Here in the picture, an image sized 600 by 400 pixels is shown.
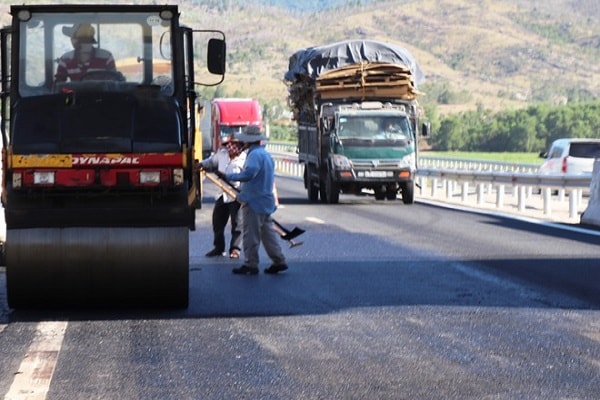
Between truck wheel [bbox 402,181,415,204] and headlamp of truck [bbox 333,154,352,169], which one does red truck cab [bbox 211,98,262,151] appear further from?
headlamp of truck [bbox 333,154,352,169]

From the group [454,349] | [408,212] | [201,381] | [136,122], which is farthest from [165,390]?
[408,212]

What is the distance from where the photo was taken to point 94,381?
878cm

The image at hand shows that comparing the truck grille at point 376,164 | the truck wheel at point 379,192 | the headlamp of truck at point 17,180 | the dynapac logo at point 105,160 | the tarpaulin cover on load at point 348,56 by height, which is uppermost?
the tarpaulin cover on load at point 348,56

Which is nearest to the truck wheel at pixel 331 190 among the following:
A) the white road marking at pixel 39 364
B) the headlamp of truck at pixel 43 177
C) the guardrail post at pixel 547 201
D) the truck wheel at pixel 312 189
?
the truck wheel at pixel 312 189

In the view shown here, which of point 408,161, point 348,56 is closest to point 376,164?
point 408,161

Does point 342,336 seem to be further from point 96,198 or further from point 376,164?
point 376,164

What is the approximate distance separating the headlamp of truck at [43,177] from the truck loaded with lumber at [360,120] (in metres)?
20.3

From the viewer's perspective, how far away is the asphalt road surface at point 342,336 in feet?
28.2

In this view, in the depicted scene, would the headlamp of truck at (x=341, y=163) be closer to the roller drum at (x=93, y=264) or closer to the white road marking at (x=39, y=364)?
the roller drum at (x=93, y=264)

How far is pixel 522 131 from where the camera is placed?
108438 mm

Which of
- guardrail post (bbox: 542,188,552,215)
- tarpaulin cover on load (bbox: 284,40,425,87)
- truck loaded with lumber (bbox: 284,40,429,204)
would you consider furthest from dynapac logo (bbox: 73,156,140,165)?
tarpaulin cover on load (bbox: 284,40,425,87)

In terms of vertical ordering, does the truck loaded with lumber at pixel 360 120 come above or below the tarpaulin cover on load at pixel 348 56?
below

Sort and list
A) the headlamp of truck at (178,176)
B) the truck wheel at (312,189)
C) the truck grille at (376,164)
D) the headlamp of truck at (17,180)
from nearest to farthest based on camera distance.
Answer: the headlamp of truck at (17,180)
the headlamp of truck at (178,176)
the truck grille at (376,164)
the truck wheel at (312,189)

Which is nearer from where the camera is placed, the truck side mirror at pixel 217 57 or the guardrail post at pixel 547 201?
the truck side mirror at pixel 217 57
